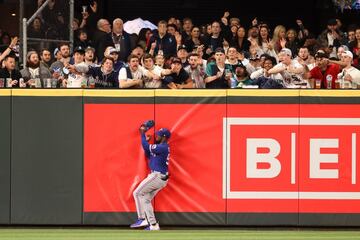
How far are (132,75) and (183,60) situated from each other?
5.74 feet

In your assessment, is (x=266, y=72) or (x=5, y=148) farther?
(x=266, y=72)

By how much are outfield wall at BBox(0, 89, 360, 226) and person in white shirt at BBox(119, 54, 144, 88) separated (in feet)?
1.83

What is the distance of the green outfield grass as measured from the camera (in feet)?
47.6

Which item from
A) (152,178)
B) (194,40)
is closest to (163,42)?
(194,40)

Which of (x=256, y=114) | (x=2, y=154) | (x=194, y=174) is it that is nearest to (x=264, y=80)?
(x=256, y=114)

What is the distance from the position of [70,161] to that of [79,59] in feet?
7.71

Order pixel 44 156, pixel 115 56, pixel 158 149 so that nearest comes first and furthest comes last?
pixel 158 149 → pixel 44 156 → pixel 115 56

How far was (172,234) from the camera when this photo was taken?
14.9 meters

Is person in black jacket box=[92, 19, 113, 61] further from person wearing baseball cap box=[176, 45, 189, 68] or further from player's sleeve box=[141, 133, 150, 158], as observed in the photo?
player's sleeve box=[141, 133, 150, 158]

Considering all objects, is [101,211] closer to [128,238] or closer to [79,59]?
[128,238]

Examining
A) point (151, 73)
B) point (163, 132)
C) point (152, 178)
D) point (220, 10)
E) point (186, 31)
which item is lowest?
point (152, 178)

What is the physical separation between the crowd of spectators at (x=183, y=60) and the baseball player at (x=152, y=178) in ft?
3.72

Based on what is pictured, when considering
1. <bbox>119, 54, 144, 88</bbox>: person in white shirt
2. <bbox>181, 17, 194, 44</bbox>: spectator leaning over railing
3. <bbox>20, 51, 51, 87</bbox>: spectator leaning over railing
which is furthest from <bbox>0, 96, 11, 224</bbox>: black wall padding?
<bbox>181, 17, 194, 44</bbox>: spectator leaning over railing

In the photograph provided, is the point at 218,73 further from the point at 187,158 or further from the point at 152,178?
the point at 152,178
